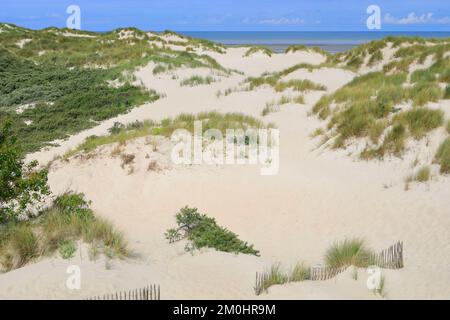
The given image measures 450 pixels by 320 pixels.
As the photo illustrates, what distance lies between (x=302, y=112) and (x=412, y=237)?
8.83 meters

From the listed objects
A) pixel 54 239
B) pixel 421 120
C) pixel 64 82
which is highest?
pixel 64 82

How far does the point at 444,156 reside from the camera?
30.5 ft

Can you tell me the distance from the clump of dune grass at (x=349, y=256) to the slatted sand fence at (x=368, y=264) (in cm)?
8

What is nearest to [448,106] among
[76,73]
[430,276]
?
[430,276]

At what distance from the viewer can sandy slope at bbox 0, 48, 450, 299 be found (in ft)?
18.3

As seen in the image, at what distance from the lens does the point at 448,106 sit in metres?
12.1

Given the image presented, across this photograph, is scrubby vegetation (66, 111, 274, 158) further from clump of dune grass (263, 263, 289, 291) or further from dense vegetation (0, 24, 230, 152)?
clump of dune grass (263, 263, 289, 291)

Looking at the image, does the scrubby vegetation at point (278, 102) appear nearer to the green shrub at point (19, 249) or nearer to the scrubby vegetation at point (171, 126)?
the scrubby vegetation at point (171, 126)

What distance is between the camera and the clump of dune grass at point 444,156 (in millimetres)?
9109

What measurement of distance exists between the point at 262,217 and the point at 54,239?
4.17 m

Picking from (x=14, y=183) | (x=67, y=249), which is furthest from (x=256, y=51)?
(x=67, y=249)

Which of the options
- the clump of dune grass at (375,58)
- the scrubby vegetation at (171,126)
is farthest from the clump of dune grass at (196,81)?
the clump of dune grass at (375,58)

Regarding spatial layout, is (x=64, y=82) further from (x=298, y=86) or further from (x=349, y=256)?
(x=349, y=256)

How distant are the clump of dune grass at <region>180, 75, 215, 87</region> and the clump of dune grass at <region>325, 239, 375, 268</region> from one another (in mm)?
17118
